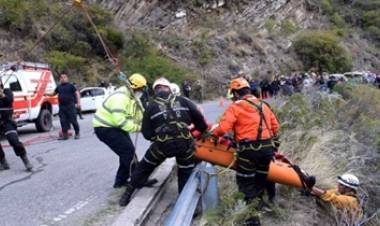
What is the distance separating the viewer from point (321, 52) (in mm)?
50938

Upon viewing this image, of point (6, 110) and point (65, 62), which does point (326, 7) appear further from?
point (6, 110)

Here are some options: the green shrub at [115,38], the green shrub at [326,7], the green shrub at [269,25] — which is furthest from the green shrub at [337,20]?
the green shrub at [115,38]

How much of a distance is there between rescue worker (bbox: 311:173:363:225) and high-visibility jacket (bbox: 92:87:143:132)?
2513 mm

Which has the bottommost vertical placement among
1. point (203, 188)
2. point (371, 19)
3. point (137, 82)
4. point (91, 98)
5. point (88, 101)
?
point (88, 101)

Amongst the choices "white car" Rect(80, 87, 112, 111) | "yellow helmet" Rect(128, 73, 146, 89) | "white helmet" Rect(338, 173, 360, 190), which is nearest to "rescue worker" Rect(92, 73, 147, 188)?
"yellow helmet" Rect(128, 73, 146, 89)

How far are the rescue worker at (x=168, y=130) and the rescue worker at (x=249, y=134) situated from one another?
383 millimetres

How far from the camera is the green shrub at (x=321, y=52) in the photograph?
50250 mm

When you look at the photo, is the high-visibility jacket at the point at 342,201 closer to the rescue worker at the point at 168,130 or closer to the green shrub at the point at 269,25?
the rescue worker at the point at 168,130

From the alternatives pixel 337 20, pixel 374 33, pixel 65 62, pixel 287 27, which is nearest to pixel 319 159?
pixel 65 62

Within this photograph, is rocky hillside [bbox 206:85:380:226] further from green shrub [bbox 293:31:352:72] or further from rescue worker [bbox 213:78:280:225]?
green shrub [bbox 293:31:352:72]

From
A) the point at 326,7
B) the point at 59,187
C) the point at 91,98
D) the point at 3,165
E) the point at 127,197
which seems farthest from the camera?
the point at 326,7

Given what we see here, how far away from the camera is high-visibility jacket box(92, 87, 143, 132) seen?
741cm

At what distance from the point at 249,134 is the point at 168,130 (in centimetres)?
93

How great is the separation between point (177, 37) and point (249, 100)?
3826 centimetres
